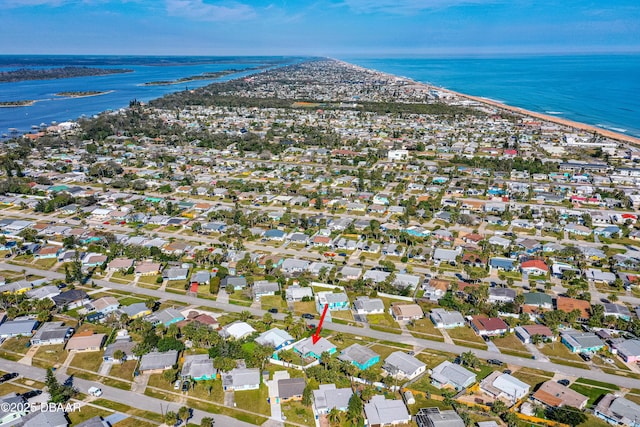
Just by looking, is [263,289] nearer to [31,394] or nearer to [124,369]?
[124,369]

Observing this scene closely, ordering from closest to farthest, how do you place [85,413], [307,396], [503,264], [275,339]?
1. [85,413]
2. [307,396]
3. [275,339]
4. [503,264]

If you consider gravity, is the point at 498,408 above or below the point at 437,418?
below

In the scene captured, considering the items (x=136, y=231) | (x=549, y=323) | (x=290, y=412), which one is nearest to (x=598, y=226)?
(x=549, y=323)

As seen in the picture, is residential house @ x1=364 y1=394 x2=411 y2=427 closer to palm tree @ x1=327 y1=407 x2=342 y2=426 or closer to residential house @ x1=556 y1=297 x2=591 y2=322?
palm tree @ x1=327 y1=407 x2=342 y2=426

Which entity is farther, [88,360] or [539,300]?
[539,300]

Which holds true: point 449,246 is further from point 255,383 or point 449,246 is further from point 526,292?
point 255,383

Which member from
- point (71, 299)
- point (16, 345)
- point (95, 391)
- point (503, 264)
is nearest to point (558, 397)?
point (503, 264)
